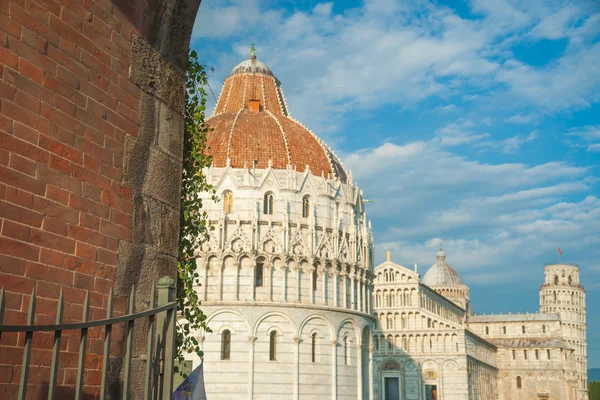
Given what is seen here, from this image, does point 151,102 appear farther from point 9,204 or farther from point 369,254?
point 369,254

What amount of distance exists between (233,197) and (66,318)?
39.0 m

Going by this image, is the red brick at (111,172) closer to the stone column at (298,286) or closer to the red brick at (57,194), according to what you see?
the red brick at (57,194)

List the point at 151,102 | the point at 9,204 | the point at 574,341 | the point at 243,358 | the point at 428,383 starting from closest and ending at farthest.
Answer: the point at 9,204
the point at 151,102
the point at 243,358
the point at 428,383
the point at 574,341

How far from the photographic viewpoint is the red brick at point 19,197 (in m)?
4.91

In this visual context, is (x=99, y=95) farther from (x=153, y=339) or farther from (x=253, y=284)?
(x=253, y=284)

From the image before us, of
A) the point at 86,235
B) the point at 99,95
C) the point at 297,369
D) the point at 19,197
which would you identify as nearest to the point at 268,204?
the point at 297,369

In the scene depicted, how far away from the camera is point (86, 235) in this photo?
565cm

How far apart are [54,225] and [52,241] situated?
124mm

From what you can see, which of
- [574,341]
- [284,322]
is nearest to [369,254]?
[284,322]

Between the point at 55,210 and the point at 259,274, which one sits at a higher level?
the point at 259,274

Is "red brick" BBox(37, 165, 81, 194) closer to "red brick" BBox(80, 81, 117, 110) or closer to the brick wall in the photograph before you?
the brick wall

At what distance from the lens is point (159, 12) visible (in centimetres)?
695

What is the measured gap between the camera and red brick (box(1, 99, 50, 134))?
4.96 metres

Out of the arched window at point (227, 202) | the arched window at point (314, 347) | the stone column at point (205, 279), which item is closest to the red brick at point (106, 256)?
the stone column at point (205, 279)
